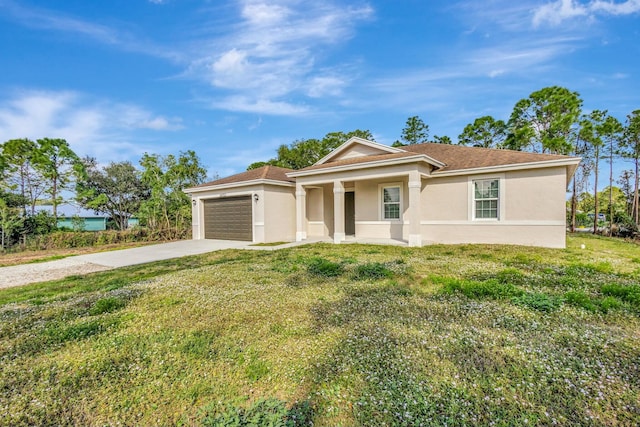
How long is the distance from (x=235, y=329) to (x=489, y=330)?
3135mm

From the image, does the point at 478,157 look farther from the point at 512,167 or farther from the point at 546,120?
the point at 546,120

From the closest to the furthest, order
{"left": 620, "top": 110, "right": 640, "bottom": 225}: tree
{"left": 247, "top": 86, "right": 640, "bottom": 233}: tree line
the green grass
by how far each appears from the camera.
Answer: the green grass → {"left": 620, "top": 110, "right": 640, "bottom": 225}: tree → {"left": 247, "top": 86, "right": 640, "bottom": 233}: tree line

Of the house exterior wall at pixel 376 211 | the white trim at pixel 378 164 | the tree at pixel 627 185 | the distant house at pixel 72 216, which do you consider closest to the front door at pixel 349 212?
the house exterior wall at pixel 376 211

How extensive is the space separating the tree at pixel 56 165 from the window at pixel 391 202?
18.5 m

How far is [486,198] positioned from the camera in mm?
10727

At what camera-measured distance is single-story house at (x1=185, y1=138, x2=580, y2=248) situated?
9898 millimetres

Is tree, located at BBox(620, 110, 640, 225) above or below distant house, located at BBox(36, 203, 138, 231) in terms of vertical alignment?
above

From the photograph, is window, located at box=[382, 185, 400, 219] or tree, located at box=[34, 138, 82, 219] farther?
tree, located at box=[34, 138, 82, 219]

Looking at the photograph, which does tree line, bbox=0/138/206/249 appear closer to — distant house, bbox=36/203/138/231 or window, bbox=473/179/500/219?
distant house, bbox=36/203/138/231

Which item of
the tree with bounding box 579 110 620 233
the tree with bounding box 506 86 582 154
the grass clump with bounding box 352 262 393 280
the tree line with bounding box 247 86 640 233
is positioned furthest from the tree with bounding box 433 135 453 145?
the grass clump with bounding box 352 262 393 280

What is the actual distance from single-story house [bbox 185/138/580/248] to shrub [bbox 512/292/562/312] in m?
5.90

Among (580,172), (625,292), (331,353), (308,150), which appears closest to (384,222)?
(625,292)

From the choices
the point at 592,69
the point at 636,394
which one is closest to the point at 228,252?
the point at 636,394

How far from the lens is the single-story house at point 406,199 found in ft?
32.5
